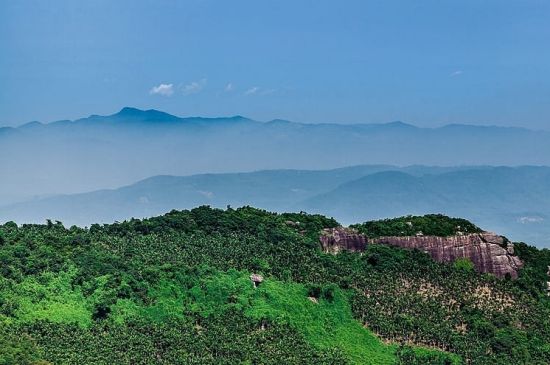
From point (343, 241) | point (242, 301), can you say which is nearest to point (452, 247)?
point (343, 241)

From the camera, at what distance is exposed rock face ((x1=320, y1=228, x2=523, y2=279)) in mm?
118438

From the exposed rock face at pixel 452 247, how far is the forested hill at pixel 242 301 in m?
1.95

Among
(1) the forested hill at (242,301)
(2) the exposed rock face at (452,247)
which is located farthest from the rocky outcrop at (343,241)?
(1) the forested hill at (242,301)

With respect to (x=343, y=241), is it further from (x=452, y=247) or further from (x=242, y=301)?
(x=242, y=301)

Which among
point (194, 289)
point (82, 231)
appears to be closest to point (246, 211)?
point (82, 231)

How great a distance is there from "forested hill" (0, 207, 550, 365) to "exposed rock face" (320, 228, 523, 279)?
195 centimetres

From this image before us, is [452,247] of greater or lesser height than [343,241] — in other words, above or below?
below

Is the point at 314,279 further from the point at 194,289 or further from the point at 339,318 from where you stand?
the point at 194,289

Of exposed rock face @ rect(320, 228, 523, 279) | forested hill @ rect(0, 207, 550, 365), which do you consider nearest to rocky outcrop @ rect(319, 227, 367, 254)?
exposed rock face @ rect(320, 228, 523, 279)

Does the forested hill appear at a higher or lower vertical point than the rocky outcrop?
lower

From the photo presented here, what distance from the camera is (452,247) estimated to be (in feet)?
391

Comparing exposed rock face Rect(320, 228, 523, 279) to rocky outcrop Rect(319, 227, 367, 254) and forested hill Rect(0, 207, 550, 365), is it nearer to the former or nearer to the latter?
rocky outcrop Rect(319, 227, 367, 254)

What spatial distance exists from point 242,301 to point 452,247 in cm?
3687

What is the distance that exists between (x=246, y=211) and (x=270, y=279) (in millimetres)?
28484
